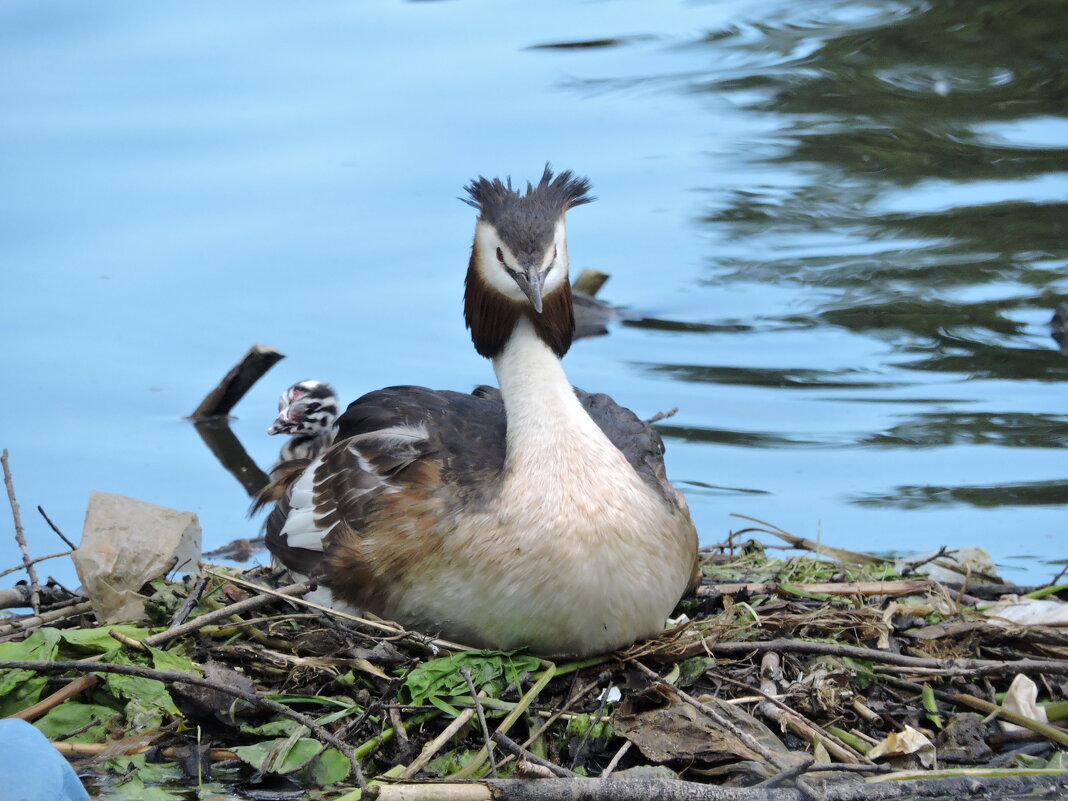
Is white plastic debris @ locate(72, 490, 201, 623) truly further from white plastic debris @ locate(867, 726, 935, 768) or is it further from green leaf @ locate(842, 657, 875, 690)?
white plastic debris @ locate(867, 726, 935, 768)

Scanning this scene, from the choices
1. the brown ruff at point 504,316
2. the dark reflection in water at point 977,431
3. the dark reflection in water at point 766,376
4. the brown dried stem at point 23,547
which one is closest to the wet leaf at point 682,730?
the brown ruff at point 504,316

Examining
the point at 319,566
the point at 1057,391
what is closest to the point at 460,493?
the point at 319,566

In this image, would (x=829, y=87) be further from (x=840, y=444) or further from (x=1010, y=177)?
(x=840, y=444)

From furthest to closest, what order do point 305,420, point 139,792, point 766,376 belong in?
point 766,376 → point 305,420 → point 139,792

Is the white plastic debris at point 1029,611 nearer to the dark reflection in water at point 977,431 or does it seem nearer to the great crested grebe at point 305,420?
the dark reflection in water at point 977,431

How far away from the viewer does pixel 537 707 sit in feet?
15.3

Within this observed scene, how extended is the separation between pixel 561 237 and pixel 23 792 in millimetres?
2443

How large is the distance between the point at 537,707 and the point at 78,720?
1.39 m

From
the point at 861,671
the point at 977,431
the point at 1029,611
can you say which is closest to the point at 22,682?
the point at 861,671

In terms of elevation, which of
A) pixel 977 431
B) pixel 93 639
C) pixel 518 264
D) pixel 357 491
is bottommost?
pixel 977 431

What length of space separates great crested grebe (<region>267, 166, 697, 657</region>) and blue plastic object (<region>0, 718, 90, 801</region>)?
50.6 inches

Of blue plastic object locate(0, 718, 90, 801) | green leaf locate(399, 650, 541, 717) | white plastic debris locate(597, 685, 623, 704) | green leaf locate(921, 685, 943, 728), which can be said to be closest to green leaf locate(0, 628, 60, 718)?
blue plastic object locate(0, 718, 90, 801)

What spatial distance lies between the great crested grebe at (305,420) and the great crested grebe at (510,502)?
6.56ft

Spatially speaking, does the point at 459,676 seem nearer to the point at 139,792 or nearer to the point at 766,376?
the point at 139,792
